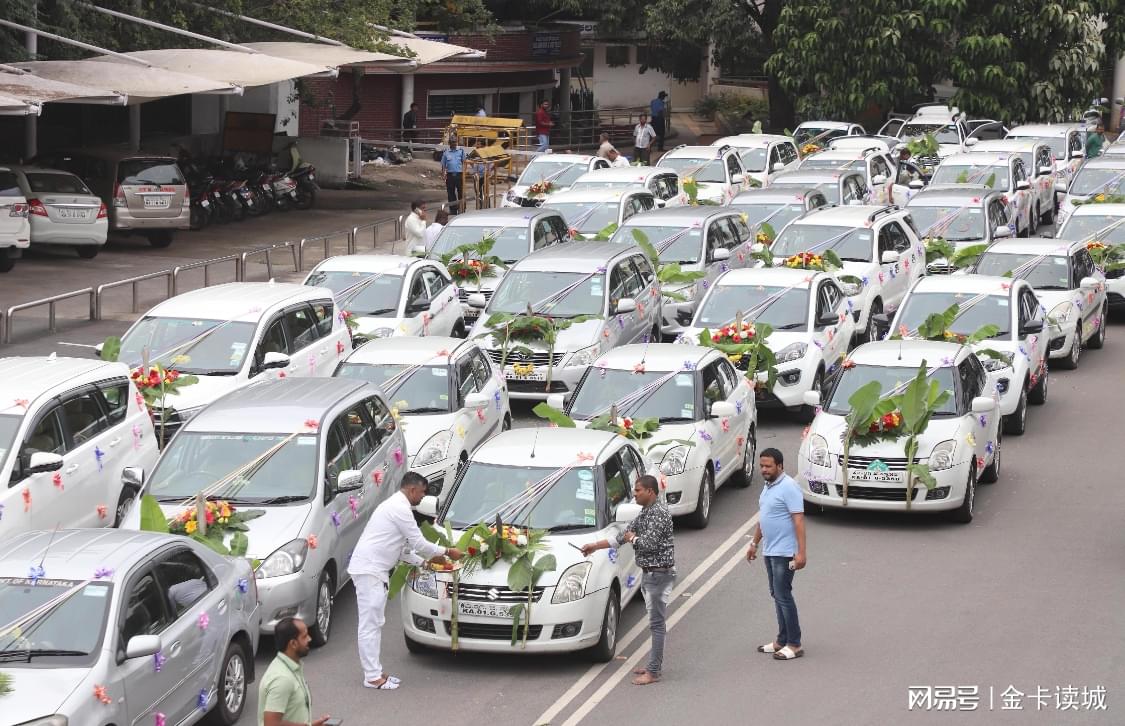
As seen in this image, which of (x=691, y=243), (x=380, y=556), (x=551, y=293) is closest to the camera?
(x=380, y=556)

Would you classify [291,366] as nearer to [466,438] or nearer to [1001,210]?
[466,438]

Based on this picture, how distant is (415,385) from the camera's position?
17.3m

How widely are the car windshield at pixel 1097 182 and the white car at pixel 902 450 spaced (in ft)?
50.5

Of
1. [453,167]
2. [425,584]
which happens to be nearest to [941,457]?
[425,584]

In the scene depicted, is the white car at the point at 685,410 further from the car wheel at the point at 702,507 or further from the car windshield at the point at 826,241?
the car windshield at the point at 826,241

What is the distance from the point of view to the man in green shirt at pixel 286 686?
30.0 feet

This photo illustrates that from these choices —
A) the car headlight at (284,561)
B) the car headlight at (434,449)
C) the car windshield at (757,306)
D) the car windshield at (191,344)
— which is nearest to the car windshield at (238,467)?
the car headlight at (284,561)

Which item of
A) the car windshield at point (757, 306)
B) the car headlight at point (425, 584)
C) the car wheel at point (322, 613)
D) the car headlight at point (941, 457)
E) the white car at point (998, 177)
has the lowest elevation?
the car wheel at point (322, 613)

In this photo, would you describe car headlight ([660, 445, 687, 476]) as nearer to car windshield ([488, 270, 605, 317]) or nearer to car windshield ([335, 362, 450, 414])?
car windshield ([335, 362, 450, 414])

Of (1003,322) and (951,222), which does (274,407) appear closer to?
(1003,322)

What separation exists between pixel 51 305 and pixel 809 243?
35.6 feet

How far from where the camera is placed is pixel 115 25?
35469 mm

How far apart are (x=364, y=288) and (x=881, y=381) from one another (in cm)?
757

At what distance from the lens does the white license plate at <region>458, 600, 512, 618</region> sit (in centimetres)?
1217
